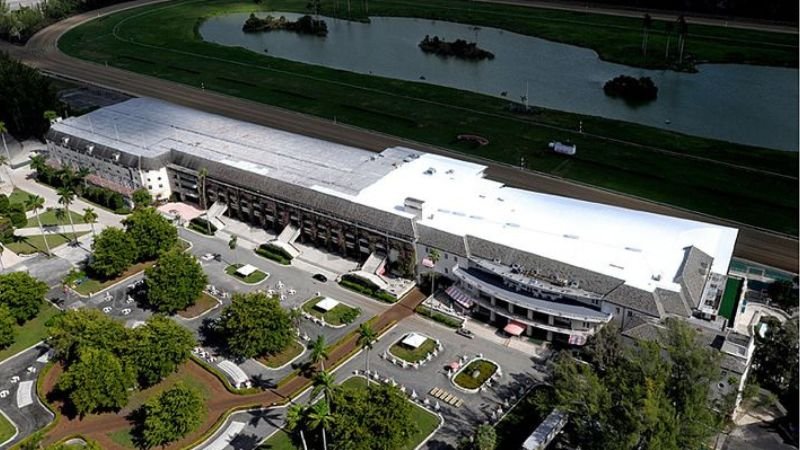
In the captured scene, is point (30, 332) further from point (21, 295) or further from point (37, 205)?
point (37, 205)

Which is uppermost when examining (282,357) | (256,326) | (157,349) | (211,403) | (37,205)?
(37,205)

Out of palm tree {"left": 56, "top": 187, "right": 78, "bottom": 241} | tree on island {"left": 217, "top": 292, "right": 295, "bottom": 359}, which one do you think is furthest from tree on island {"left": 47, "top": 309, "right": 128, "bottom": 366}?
palm tree {"left": 56, "top": 187, "right": 78, "bottom": 241}

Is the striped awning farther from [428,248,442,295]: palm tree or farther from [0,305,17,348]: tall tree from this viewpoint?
[0,305,17,348]: tall tree

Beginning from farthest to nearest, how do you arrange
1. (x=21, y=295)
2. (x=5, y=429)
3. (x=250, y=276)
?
(x=250, y=276)
(x=21, y=295)
(x=5, y=429)

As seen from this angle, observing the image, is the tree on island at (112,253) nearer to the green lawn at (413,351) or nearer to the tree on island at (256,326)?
the tree on island at (256,326)

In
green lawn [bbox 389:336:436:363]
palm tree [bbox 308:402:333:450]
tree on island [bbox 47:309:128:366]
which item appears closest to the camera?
palm tree [bbox 308:402:333:450]

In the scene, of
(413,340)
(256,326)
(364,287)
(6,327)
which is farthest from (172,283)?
(413,340)

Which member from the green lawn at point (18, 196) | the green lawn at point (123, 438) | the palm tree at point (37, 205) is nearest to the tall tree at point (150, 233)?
the palm tree at point (37, 205)
